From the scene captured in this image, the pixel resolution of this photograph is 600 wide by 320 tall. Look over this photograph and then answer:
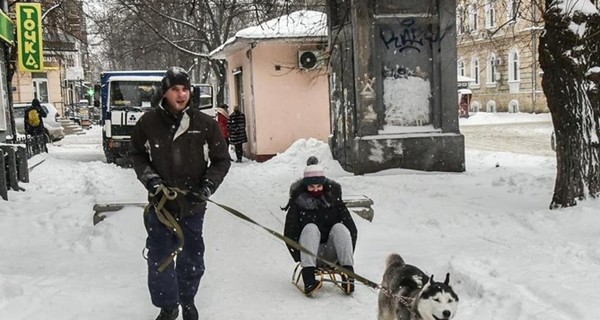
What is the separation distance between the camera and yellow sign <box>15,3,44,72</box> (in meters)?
16.2

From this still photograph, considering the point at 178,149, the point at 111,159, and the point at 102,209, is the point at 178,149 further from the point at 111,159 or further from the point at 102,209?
the point at 111,159

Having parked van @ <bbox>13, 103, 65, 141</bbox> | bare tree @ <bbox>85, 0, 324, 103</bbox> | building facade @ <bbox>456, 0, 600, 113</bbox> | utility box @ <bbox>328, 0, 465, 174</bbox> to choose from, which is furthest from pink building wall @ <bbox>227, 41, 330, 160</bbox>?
building facade @ <bbox>456, 0, 600, 113</bbox>

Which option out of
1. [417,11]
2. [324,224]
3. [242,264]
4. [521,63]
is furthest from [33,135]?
[521,63]

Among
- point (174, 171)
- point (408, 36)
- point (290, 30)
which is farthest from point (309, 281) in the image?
point (290, 30)

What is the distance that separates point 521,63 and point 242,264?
39.1 metres

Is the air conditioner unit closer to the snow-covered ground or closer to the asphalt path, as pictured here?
the asphalt path

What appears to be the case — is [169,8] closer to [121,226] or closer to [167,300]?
[121,226]

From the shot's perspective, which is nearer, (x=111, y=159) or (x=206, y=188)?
(x=206, y=188)

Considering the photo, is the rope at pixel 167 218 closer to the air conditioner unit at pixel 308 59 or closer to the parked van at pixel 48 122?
the air conditioner unit at pixel 308 59

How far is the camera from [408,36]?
12727 mm

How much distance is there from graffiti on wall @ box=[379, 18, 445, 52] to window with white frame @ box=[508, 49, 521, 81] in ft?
104

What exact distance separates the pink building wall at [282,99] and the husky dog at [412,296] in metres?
13.1

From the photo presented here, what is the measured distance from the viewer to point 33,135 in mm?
20031

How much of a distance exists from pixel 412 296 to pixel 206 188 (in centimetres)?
152
